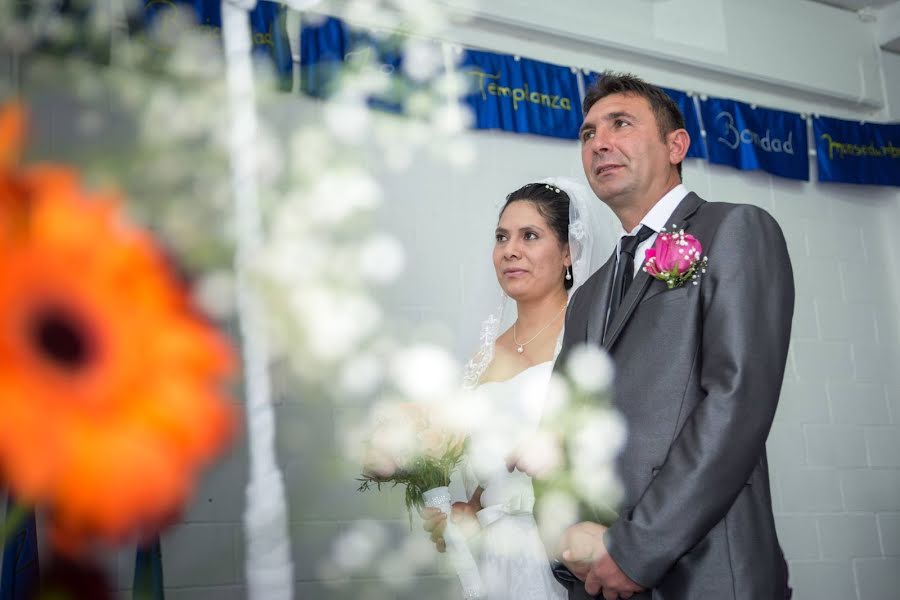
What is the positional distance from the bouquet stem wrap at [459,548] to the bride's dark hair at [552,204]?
894 millimetres

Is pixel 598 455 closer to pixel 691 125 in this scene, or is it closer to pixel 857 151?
pixel 691 125

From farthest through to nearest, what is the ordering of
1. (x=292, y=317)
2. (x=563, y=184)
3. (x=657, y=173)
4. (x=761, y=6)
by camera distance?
1. (x=761, y=6)
2. (x=563, y=184)
3. (x=657, y=173)
4. (x=292, y=317)

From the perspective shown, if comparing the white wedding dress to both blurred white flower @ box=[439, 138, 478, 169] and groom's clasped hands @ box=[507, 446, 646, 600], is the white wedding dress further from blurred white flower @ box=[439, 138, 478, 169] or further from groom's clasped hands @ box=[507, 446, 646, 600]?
blurred white flower @ box=[439, 138, 478, 169]

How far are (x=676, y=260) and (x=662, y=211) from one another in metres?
0.29

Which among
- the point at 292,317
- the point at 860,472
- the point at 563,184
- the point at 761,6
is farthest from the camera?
the point at 761,6

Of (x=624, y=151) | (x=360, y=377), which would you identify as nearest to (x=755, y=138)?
(x=360, y=377)

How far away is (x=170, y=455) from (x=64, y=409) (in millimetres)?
28

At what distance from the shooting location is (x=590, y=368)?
5.85ft

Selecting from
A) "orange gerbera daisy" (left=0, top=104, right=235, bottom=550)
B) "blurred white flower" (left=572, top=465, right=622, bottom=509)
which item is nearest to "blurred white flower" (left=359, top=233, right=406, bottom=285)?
"blurred white flower" (left=572, top=465, right=622, bottom=509)

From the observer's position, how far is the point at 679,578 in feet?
5.13

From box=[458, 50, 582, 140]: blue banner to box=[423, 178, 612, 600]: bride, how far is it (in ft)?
3.06

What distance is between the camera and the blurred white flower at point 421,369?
3.18 metres

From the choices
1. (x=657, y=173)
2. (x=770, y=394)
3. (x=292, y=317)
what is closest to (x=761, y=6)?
(x=657, y=173)

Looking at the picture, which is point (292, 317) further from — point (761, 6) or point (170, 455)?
point (761, 6)
